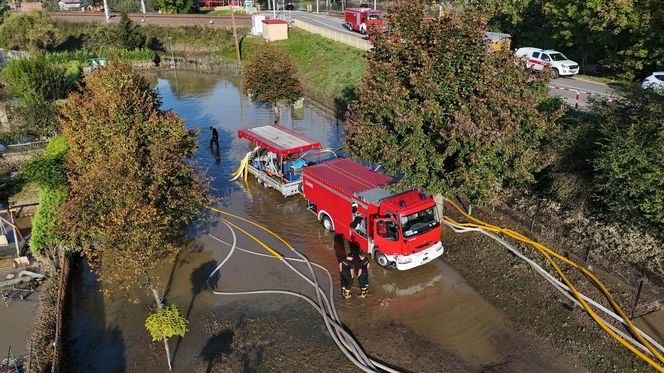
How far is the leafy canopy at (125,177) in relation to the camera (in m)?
12.8

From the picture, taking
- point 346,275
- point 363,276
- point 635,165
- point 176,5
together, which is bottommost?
point 363,276

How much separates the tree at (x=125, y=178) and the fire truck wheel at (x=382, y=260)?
6.49 metres

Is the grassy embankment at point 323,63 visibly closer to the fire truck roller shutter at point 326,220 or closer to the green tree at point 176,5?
the fire truck roller shutter at point 326,220

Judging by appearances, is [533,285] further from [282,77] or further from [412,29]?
[282,77]

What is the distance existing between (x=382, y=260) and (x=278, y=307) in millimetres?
4103

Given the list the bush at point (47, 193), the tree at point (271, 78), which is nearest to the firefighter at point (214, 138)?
the tree at point (271, 78)

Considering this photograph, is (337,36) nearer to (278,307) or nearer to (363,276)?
(363,276)

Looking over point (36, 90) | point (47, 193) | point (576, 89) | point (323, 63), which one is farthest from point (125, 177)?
point (323, 63)

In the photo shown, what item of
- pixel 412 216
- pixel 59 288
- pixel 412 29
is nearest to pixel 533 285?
pixel 412 216

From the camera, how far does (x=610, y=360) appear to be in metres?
12.8

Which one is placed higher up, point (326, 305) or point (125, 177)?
point (125, 177)

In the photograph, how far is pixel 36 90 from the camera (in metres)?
30.4

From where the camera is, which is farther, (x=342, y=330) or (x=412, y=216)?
(x=412, y=216)

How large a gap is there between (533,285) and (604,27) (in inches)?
985
